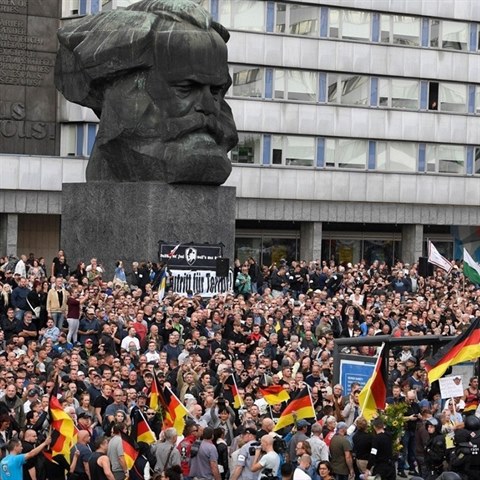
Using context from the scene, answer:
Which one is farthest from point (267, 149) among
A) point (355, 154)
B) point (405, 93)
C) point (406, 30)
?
point (406, 30)

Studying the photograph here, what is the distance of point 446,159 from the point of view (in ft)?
230

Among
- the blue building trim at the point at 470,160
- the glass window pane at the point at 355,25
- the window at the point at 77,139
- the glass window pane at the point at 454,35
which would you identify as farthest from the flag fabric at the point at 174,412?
the blue building trim at the point at 470,160

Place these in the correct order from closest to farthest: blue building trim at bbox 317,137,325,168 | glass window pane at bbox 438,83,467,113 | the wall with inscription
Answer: the wall with inscription
blue building trim at bbox 317,137,325,168
glass window pane at bbox 438,83,467,113

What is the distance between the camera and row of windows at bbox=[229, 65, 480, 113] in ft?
212

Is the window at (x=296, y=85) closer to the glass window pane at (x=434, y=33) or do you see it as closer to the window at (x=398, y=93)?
the window at (x=398, y=93)

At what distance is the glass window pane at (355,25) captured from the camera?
6694 cm

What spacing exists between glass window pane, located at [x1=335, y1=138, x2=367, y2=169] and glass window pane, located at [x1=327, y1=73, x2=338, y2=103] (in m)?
1.67

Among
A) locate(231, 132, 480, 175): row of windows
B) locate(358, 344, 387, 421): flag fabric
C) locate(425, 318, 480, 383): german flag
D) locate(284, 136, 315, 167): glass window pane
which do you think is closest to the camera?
locate(425, 318, 480, 383): german flag

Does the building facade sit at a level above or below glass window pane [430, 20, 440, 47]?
below

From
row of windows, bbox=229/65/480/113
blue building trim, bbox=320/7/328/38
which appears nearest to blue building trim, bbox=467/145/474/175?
row of windows, bbox=229/65/480/113

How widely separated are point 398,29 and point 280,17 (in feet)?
18.6

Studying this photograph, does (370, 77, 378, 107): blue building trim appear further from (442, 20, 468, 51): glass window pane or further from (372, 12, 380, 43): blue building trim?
(442, 20, 468, 51): glass window pane

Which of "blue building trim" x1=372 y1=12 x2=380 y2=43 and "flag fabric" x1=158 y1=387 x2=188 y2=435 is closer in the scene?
"flag fabric" x1=158 y1=387 x2=188 y2=435

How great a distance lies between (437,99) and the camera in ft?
228
